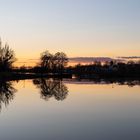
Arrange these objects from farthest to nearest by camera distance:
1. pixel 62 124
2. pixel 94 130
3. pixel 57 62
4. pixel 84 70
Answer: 1. pixel 84 70
2. pixel 57 62
3. pixel 62 124
4. pixel 94 130

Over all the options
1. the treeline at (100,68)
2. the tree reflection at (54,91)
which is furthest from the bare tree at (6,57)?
the treeline at (100,68)

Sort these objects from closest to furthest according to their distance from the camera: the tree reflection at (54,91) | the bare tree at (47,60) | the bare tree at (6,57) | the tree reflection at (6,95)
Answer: the tree reflection at (6,95)
the tree reflection at (54,91)
the bare tree at (6,57)
the bare tree at (47,60)

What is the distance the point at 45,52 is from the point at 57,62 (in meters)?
4.42

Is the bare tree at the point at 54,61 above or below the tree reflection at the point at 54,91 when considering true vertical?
above

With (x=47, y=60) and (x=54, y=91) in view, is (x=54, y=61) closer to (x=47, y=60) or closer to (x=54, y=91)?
(x=47, y=60)

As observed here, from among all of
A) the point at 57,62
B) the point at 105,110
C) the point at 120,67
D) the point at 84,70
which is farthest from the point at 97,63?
the point at 105,110

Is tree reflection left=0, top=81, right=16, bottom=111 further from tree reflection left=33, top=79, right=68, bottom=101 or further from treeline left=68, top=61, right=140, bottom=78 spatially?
treeline left=68, top=61, right=140, bottom=78

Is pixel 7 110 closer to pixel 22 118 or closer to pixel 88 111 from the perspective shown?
pixel 22 118

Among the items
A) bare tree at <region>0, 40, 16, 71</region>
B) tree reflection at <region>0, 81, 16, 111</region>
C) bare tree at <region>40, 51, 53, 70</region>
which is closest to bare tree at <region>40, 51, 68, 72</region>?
bare tree at <region>40, 51, 53, 70</region>

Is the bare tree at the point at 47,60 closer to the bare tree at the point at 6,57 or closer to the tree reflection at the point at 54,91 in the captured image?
the bare tree at the point at 6,57

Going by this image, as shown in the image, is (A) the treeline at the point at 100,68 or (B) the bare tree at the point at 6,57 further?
(A) the treeline at the point at 100,68

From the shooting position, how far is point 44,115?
43.6 ft

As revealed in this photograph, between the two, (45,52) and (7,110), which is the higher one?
(45,52)

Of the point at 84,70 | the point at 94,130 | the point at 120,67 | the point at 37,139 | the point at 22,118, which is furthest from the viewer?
the point at 84,70
